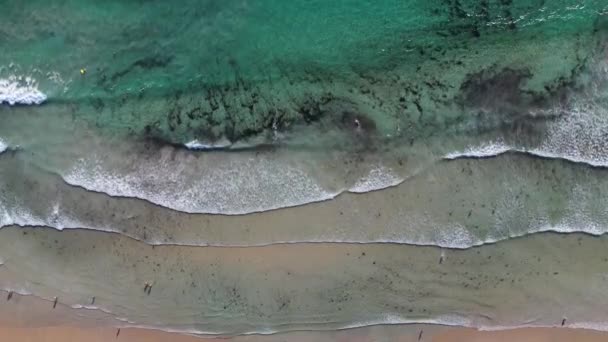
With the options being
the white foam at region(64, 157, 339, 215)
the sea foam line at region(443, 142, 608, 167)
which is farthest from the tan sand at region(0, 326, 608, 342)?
the sea foam line at region(443, 142, 608, 167)

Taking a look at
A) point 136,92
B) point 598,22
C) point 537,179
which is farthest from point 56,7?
point 598,22

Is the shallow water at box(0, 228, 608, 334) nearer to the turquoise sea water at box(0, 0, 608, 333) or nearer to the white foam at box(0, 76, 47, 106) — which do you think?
the turquoise sea water at box(0, 0, 608, 333)

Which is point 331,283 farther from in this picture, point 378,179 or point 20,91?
point 20,91

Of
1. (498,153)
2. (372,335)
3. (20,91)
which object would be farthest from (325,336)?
(20,91)

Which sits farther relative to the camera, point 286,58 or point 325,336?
point 286,58

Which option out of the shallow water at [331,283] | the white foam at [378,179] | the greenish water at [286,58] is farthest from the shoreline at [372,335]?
the greenish water at [286,58]

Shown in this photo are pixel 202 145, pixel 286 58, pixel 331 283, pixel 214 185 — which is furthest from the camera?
pixel 286 58

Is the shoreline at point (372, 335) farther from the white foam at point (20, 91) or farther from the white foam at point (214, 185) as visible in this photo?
the white foam at point (20, 91)

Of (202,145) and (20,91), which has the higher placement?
(20,91)
